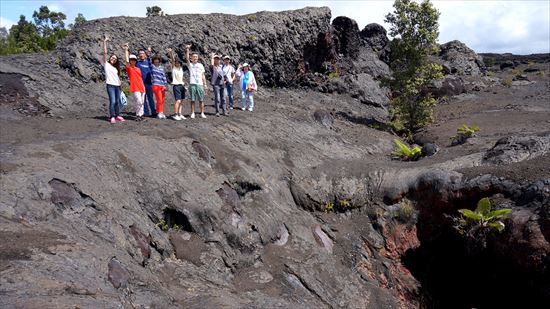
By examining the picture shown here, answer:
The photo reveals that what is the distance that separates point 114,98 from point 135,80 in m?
0.73

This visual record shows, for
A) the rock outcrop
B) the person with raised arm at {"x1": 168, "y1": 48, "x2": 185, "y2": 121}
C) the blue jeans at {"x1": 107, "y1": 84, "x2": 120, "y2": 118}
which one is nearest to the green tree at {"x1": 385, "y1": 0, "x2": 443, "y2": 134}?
the person with raised arm at {"x1": 168, "y1": 48, "x2": 185, "y2": 121}

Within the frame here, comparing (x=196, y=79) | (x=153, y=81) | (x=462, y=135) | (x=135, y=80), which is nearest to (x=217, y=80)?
(x=196, y=79)

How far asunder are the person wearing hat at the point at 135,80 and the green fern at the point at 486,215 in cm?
913

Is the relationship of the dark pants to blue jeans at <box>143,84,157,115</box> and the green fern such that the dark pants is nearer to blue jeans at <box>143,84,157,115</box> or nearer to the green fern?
blue jeans at <box>143,84,157,115</box>

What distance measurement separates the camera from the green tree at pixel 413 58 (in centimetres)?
2202

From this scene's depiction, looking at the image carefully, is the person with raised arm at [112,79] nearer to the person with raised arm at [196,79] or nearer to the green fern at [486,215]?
the person with raised arm at [196,79]

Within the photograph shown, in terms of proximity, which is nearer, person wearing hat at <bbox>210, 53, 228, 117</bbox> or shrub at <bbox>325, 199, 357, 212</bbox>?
shrub at <bbox>325, 199, 357, 212</bbox>

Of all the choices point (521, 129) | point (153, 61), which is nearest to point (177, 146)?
point (153, 61)

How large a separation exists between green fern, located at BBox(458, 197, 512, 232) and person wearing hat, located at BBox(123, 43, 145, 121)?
913 cm

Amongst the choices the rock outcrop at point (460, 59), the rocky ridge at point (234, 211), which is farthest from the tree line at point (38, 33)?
the rock outcrop at point (460, 59)

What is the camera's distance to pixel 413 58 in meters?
22.7

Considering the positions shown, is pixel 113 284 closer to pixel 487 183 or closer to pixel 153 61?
pixel 153 61

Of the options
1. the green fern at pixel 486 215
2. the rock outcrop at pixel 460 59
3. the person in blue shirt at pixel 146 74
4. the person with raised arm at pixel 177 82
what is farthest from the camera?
the rock outcrop at pixel 460 59

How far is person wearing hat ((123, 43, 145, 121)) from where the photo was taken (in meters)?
11.9
